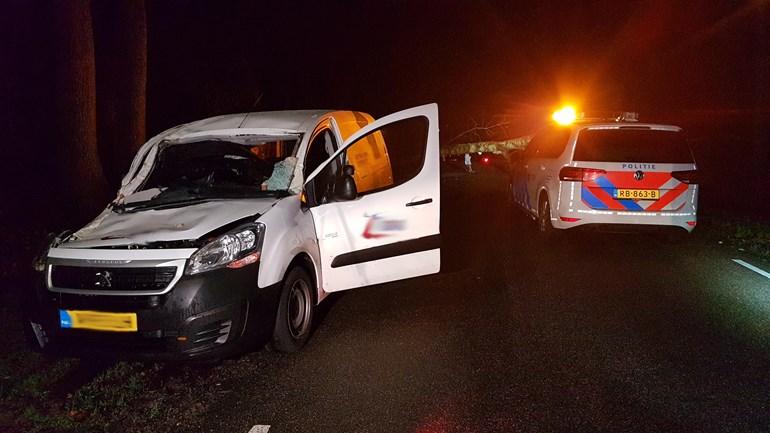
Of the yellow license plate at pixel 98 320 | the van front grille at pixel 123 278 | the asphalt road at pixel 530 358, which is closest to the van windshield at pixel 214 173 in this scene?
the van front grille at pixel 123 278

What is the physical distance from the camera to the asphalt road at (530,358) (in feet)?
11.4

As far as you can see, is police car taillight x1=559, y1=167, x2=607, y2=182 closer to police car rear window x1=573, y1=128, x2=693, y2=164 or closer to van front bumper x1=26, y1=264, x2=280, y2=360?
police car rear window x1=573, y1=128, x2=693, y2=164

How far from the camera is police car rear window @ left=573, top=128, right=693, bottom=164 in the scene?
24.4ft

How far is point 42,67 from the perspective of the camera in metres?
13.7

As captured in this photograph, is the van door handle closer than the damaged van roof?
Yes

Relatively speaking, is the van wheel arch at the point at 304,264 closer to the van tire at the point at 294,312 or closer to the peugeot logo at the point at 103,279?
the van tire at the point at 294,312

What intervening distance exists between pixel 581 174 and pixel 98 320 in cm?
576

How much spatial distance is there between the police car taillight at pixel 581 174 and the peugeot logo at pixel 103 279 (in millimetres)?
5611

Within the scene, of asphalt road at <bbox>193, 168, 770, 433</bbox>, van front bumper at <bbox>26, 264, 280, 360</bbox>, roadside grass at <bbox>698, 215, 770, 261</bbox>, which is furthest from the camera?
roadside grass at <bbox>698, 215, 770, 261</bbox>

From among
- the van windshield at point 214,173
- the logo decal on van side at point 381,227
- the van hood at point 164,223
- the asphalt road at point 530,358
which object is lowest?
the asphalt road at point 530,358

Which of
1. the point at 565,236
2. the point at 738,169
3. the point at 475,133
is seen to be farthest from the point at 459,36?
the point at 565,236

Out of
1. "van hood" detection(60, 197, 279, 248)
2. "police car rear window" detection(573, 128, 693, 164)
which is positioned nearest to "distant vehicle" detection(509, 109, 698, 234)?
"police car rear window" detection(573, 128, 693, 164)

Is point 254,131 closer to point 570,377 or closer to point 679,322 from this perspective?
point 570,377

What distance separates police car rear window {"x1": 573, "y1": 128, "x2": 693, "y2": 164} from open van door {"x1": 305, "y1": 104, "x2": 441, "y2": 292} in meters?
3.17
